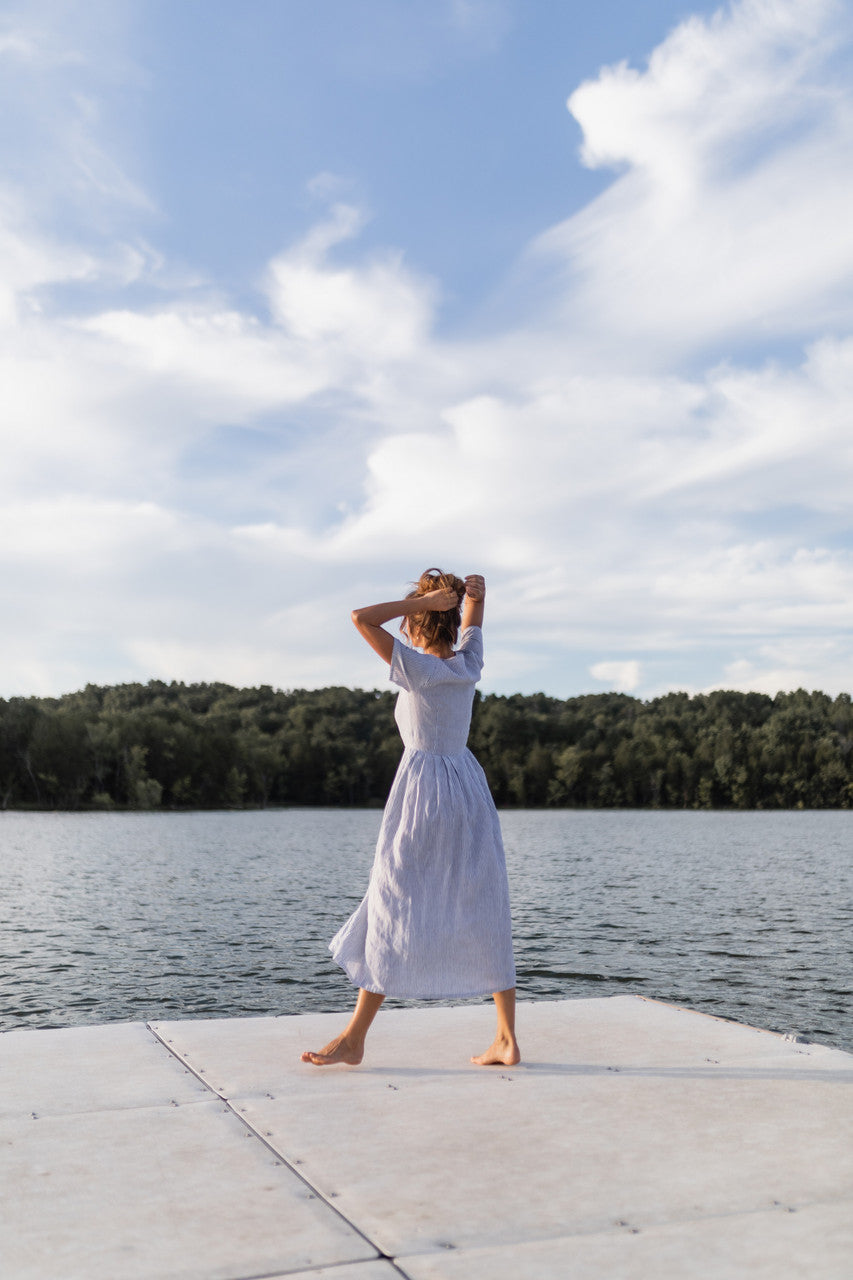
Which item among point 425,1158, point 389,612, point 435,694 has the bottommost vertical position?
point 425,1158

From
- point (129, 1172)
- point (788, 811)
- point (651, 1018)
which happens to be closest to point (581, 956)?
point (651, 1018)

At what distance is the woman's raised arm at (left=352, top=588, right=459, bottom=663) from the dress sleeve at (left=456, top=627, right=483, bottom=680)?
0.50 ft

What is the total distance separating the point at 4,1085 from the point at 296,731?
11311 centimetres

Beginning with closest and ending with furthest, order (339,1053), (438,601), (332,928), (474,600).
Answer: (339,1053)
(438,601)
(474,600)
(332,928)

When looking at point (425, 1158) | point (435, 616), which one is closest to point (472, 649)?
point (435, 616)

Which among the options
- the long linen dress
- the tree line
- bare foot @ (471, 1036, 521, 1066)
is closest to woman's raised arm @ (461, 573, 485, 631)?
the long linen dress

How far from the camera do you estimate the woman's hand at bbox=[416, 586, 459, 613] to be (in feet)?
14.4

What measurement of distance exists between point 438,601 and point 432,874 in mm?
1069

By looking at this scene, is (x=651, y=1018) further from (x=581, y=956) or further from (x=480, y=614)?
(x=581, y=956)

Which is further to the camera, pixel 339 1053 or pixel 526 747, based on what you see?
pixel 526 747

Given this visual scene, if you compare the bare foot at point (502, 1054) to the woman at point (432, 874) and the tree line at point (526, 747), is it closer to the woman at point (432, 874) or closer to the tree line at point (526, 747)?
the woman at point (432, 874)

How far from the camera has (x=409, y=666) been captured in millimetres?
4250

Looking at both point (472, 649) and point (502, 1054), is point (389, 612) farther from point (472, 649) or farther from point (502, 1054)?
point (502, 1054)

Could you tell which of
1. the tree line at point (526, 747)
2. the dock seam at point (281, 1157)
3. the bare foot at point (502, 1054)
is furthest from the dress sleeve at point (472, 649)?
the tree line at point (526, 747)
